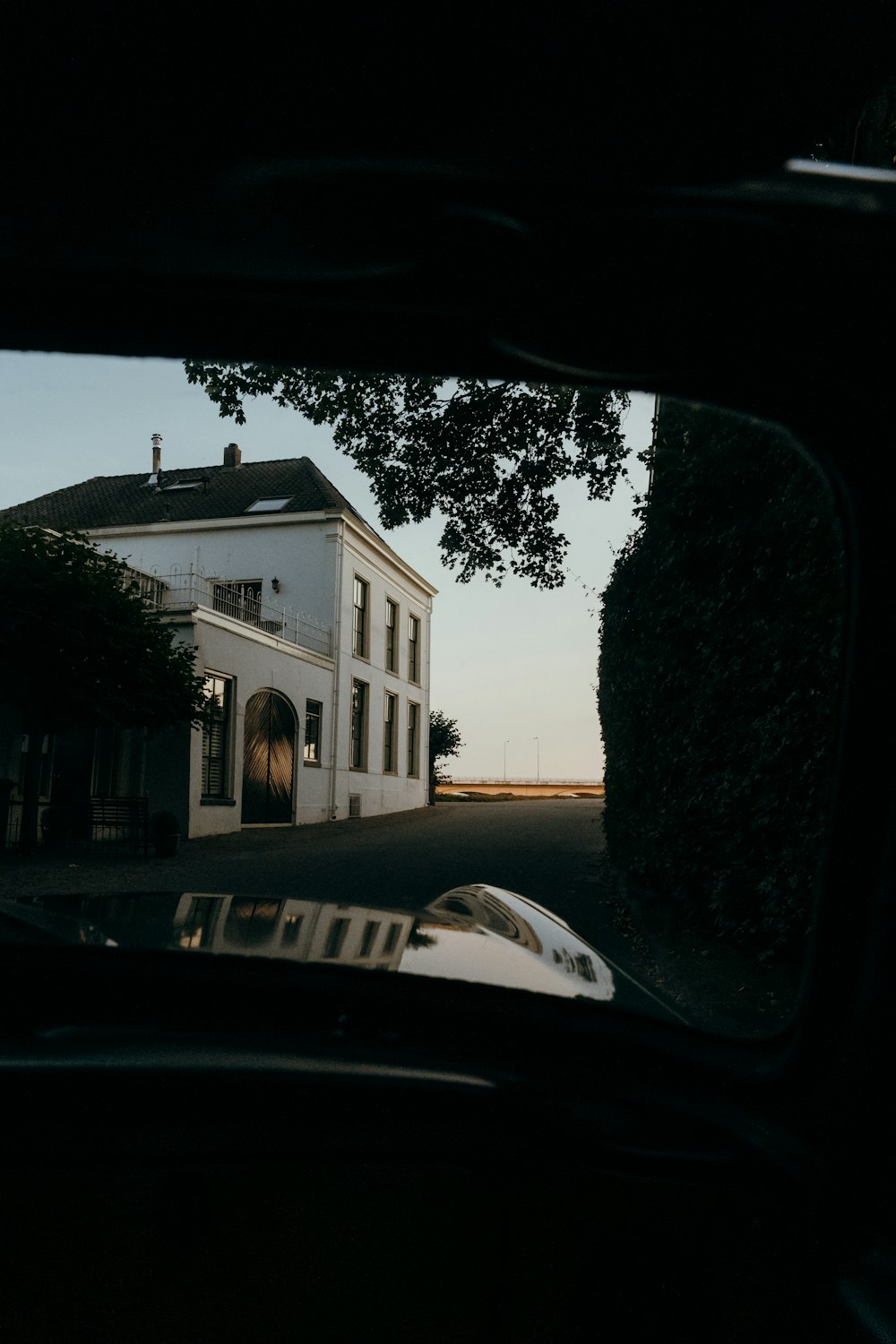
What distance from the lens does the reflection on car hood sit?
1.68 m

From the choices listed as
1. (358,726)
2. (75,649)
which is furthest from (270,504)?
(358,726)

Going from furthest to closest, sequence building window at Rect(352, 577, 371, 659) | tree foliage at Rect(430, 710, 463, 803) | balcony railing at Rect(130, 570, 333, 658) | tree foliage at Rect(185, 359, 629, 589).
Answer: building window at Rect(352, 577, 371, 659) < balcony railing at Rect(130, 570, 333, 658) < tree foliage at Rect(430, 710, 463, 803) < tree foliage at Rect(185, 359, 629, 589)

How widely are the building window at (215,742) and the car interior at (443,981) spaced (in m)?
2.16

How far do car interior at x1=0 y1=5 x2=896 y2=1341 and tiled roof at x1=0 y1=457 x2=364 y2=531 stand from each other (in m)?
0.67

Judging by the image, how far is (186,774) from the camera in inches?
147

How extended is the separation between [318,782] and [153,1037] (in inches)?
118

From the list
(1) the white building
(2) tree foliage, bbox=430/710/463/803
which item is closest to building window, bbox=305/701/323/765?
(1) the white building

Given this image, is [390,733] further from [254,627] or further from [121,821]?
[121,821]

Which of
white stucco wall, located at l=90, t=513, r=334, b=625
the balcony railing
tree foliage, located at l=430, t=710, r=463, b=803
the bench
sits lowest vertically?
the bench

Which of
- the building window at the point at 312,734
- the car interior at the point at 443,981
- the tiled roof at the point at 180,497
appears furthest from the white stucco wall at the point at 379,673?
the car interior at the point at 443,981

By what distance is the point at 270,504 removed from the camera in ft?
12.5

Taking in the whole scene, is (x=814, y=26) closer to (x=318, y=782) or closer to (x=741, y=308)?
(x=741, y=308)

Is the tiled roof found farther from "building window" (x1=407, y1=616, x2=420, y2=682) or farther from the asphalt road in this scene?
the asphalt road

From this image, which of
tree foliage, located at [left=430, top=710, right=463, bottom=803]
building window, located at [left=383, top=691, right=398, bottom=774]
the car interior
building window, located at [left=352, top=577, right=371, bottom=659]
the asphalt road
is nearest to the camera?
the car interior
